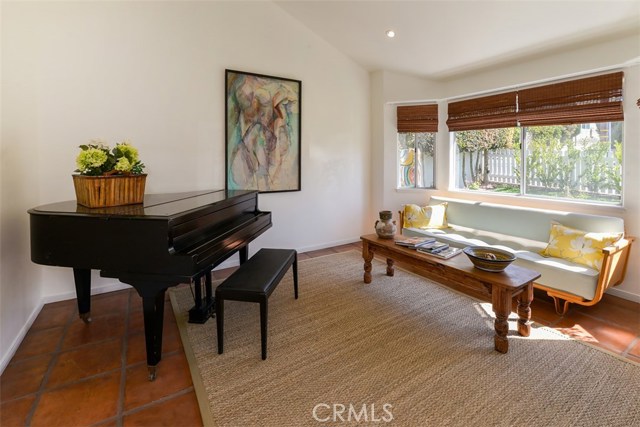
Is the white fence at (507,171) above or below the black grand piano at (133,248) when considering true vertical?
above

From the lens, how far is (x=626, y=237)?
2924mm

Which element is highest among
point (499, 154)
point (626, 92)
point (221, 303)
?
point (626, 92)

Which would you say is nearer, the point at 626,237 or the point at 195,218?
the point at 195,218

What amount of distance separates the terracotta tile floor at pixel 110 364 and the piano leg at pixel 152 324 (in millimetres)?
118

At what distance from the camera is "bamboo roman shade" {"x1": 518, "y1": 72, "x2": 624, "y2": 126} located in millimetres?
3119

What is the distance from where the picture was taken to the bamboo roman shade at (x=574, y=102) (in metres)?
3.12

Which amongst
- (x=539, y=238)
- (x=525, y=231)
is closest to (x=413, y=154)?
(x=525, y=231)

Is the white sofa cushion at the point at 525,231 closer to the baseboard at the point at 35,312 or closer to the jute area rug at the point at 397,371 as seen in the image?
the jute area rug at the point at 397,371

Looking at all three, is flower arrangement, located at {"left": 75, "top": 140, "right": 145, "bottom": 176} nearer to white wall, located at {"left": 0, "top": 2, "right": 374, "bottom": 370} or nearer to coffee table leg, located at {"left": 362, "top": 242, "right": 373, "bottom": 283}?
white wall, located at {"left": 0, "top": 2, "right": 374, "bottom": 370}

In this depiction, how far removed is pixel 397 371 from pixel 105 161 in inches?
90.5

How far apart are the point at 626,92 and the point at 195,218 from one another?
4103 millimetres

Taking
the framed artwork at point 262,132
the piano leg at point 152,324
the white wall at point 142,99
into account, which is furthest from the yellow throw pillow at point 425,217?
the piano leg at point 152,324

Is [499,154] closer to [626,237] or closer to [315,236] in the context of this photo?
[626,237]

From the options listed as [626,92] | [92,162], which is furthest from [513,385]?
[626,92]
